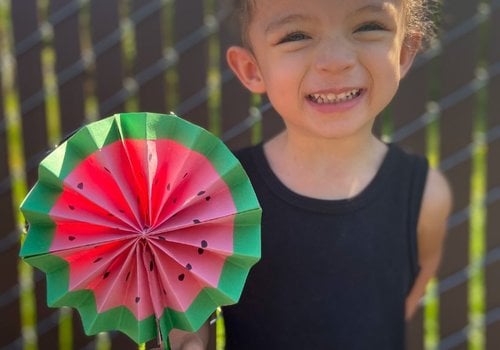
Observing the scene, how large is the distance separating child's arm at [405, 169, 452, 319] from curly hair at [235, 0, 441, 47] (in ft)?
0.83

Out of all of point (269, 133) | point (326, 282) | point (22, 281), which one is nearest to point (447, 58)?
point (269, 133)

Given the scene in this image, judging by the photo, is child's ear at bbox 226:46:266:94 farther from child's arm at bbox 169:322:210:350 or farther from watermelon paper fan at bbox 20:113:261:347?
child's arm at bbox 169:322:210:350

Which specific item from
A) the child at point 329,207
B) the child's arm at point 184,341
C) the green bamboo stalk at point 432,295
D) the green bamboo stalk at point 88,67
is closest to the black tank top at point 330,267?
the child at point 329,207

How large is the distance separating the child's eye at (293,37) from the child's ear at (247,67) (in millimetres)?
102

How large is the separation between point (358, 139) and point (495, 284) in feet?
2.59

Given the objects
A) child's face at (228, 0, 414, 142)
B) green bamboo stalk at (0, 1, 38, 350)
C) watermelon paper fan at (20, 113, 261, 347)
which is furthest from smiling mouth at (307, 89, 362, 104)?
green bamboo stalk at (0, 1, 38, 350)

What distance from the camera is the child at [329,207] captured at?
45.8 inches

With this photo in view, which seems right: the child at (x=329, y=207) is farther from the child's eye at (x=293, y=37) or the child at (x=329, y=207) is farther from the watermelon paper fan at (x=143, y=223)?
the watermelon paper fan at (x=143, y=223)

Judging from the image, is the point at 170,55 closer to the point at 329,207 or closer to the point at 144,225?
the point at 329,207

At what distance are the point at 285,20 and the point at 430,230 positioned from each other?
0.48 metres

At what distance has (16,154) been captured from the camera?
1.85 meters

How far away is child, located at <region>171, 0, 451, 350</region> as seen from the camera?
116 centimetres

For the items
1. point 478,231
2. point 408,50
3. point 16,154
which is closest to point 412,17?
point 408,50

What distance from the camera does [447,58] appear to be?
180 centimetres
